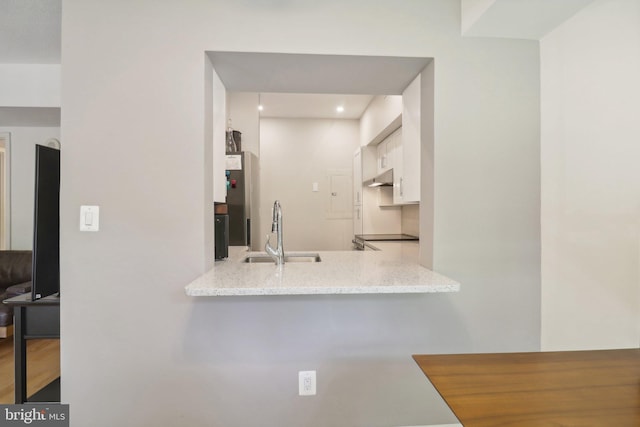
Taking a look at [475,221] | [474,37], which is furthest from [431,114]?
[475,221]

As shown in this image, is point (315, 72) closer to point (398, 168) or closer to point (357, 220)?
point (398, 168)

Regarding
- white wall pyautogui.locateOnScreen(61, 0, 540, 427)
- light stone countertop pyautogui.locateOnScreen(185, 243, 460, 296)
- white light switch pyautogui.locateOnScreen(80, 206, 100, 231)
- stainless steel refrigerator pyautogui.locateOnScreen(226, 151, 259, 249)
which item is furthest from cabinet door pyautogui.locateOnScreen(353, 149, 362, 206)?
white light switch pyautogui.locateOnScreen(80, 206, 100, 231)

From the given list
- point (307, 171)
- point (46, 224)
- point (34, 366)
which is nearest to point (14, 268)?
point (34, 366)

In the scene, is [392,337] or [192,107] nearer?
[192,107]

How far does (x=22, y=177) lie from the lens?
365 centimetres

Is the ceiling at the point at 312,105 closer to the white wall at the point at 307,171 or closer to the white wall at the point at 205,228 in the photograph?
the white wall at the point at 307,171

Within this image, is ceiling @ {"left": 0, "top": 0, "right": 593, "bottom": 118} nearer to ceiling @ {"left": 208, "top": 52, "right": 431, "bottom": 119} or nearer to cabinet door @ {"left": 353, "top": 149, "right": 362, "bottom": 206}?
ceiling @ {"left": 208, "top": 52, "right": 431, "bottom": 119}

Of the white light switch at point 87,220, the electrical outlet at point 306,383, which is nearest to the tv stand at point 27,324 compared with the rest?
the white light switch at point 87,220

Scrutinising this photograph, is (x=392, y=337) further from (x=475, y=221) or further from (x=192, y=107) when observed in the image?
(x=192, y=107)

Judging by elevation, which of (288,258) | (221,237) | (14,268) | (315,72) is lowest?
(14,268)

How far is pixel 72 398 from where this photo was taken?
151cm

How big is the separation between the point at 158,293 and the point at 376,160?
3.32 metres

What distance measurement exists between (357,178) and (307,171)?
2.72ft

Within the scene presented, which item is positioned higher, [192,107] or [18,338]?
[192,107]
